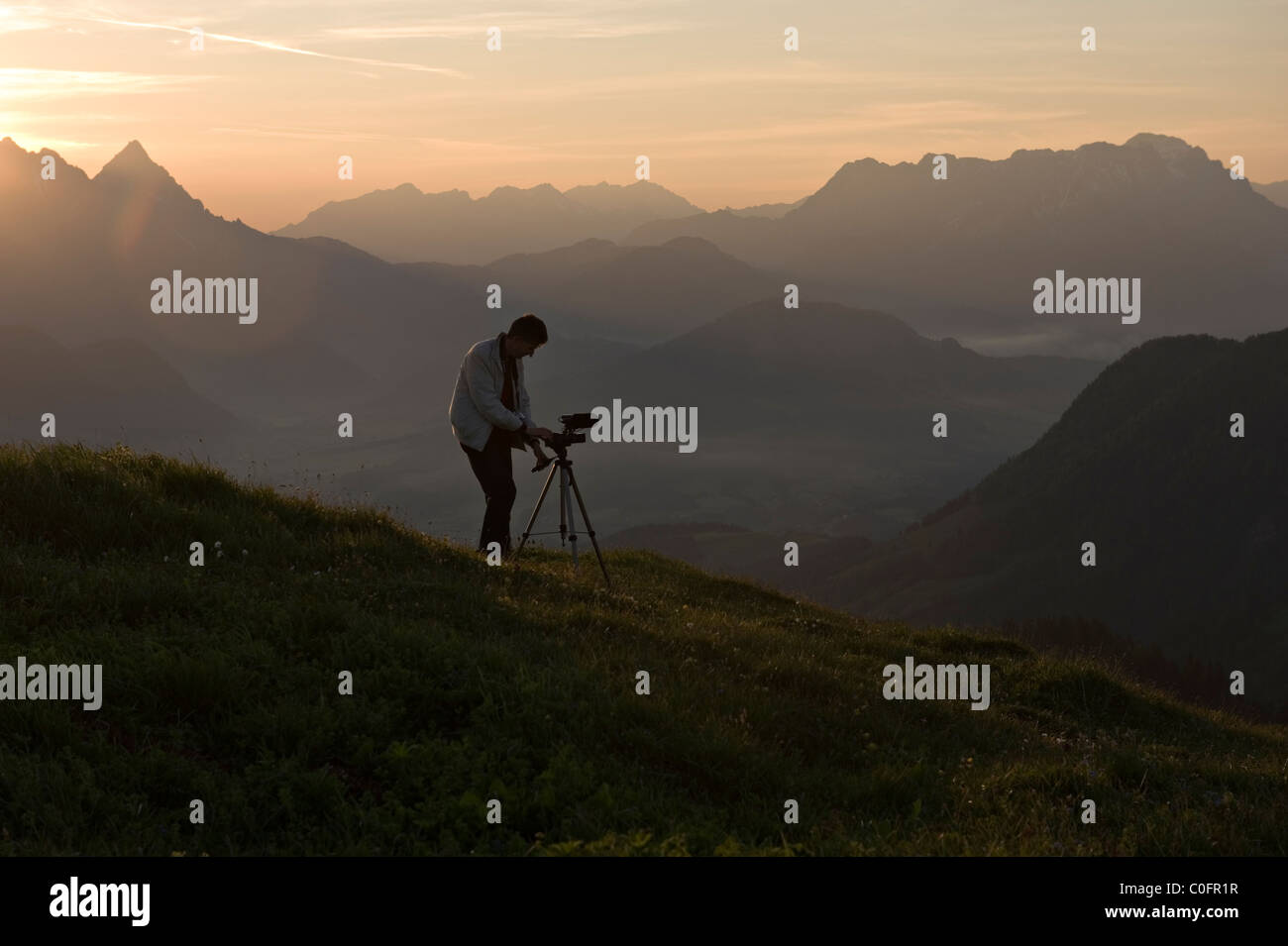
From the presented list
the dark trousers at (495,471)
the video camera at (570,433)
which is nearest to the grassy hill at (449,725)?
the dark trousers at (495,471)

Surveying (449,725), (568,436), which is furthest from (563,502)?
(449,725)

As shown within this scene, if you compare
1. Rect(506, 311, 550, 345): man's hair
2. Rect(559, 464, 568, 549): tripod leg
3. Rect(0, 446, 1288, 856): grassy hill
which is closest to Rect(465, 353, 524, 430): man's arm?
Rect(506, 311, 550, 345): man's hair

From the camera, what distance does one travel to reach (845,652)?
13.6 meters

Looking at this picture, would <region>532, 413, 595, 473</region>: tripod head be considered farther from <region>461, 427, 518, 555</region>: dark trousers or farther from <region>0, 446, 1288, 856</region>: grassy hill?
<region>0, 446, 1288, 856</region>: grassy hill

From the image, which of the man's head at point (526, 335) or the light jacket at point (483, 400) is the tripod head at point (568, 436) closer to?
the light jacket at point (483, 400)

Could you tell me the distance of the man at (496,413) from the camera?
1368 centimetres

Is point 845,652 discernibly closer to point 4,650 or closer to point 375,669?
point 375,669

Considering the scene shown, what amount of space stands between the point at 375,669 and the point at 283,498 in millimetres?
5715

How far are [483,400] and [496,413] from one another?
30 cm

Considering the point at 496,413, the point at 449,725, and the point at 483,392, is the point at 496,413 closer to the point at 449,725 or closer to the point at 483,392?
the point at 483,392

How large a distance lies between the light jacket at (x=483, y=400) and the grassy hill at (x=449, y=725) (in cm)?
173

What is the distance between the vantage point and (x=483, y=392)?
1391 cm
